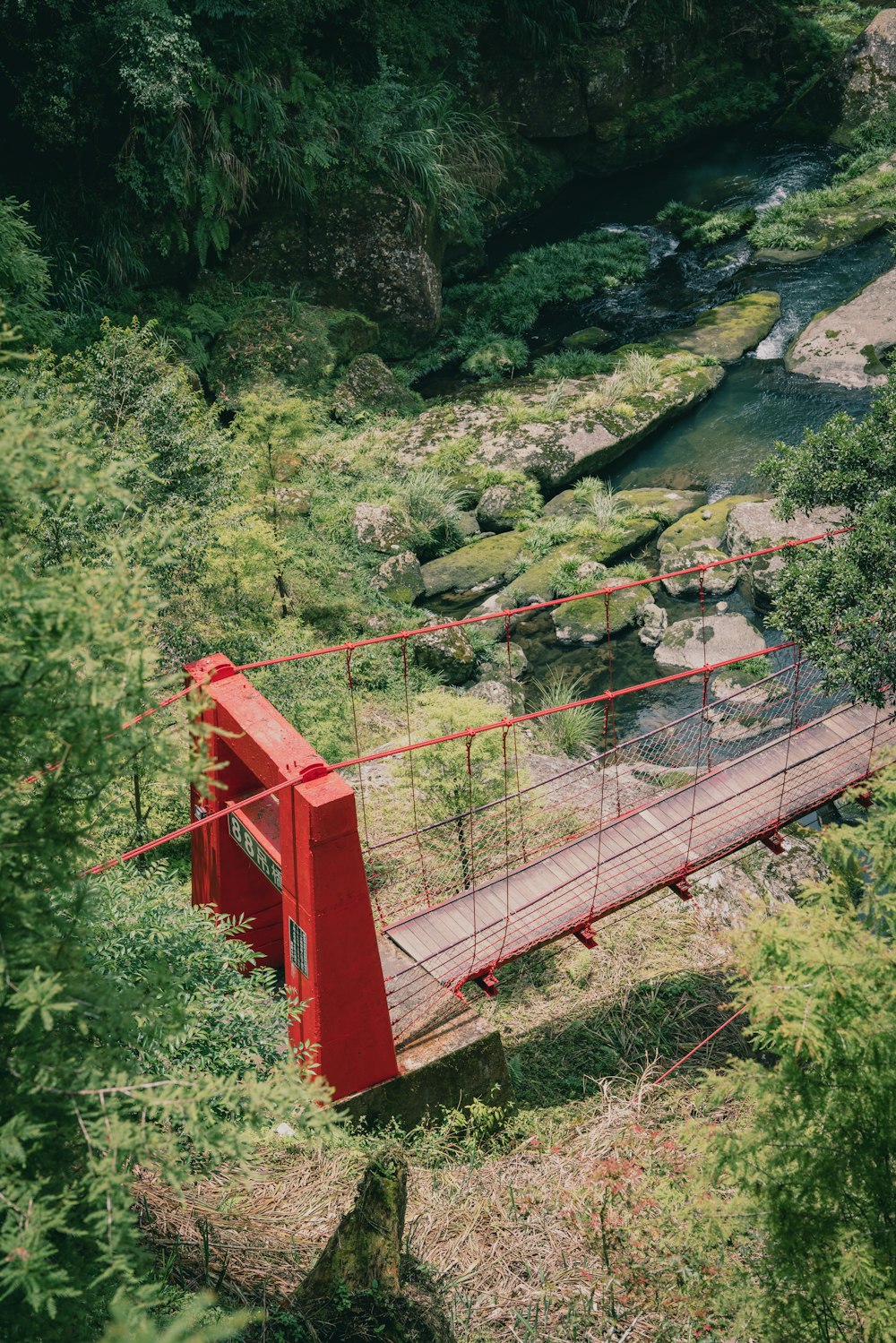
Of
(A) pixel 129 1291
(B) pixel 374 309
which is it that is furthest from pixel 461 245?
(A) pixel 129 1291

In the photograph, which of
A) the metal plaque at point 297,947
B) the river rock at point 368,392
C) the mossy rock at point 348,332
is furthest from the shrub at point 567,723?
the mossy rock at point 348,332

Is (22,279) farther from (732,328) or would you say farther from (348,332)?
(732,328)

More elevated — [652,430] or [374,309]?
[374,309]

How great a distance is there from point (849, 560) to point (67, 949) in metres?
5.70

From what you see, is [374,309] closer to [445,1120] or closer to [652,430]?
[652,430]

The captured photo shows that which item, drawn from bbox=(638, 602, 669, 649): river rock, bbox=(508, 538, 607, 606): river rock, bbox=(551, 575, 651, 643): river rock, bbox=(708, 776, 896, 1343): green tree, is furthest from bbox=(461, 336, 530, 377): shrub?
bbox=(708, 776, 896, 1343): green tree

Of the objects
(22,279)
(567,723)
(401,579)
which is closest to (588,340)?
(401,579)

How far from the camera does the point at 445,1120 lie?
5.62 m

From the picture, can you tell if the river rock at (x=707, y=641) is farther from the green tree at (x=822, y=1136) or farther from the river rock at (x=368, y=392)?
the green tree at (x=822, y=1136)

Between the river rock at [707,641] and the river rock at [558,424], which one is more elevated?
the river rock at [558,424]

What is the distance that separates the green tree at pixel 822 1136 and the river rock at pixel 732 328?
497 inches

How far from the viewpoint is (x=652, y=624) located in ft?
37.8

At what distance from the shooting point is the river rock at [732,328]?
15297mm

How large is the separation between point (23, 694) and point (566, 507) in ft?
36.6
